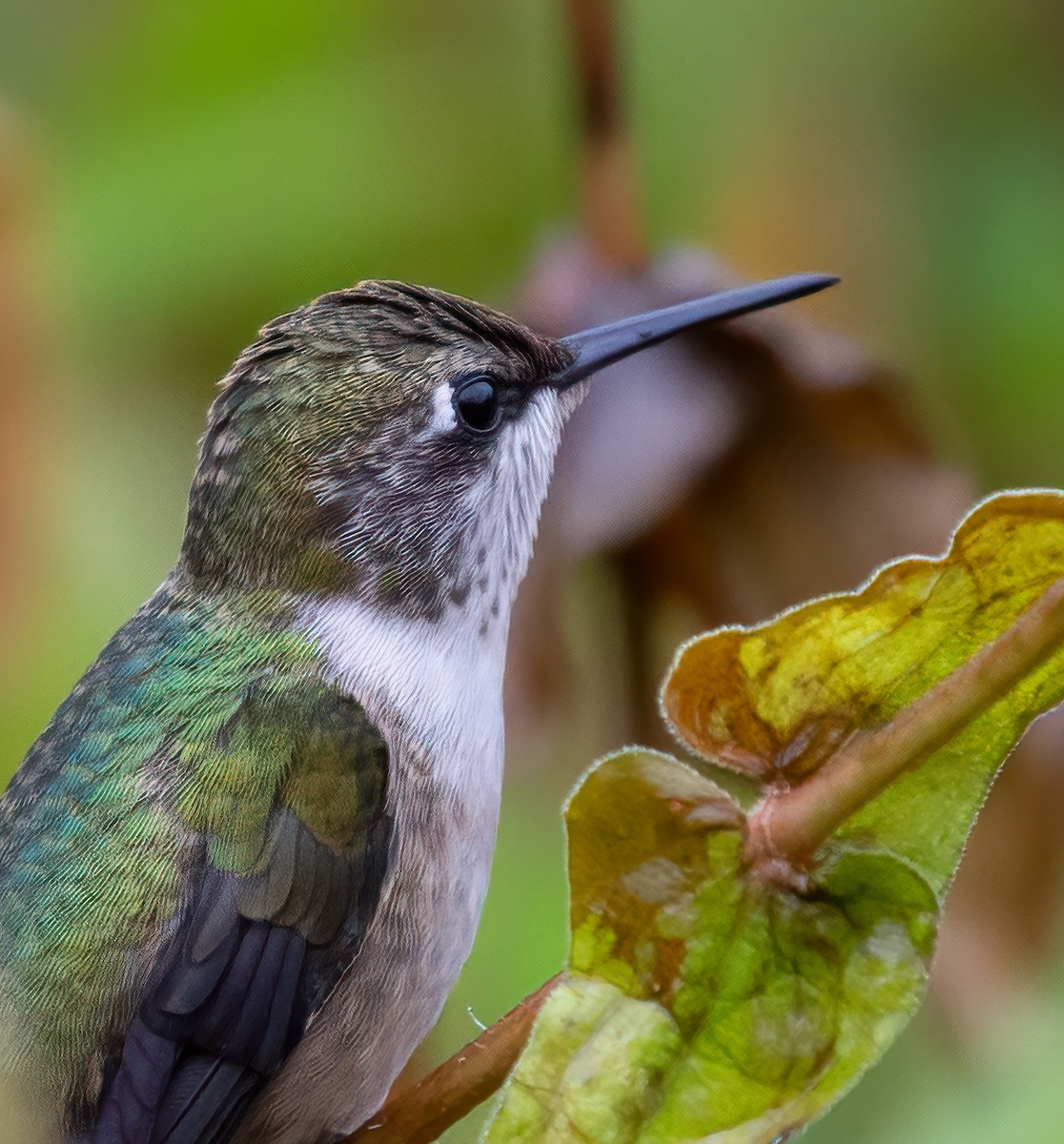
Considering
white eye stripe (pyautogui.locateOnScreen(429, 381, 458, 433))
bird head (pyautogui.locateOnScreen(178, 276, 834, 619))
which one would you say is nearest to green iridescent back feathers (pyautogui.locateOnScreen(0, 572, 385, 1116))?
bird head (pyautogui.locateOnScreen(178, 276, 834, 619))

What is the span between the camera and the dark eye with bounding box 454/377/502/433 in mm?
2352

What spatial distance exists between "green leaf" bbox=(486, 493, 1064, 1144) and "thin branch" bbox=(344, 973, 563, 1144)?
3.0 inches

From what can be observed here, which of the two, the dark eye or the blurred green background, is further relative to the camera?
the blurred green background

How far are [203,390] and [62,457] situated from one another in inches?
19.7

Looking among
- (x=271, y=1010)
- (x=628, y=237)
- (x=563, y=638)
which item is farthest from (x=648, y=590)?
(x=271, y=1010)

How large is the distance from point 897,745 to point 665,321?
934 millimetres

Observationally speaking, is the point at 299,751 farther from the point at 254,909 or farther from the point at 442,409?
the point at 442,409

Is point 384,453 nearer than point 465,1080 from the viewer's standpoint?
No

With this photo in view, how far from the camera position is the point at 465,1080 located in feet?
4.86

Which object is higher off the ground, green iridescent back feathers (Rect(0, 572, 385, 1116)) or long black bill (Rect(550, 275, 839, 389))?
long black bill (Rect(550, 275, 839, 389))

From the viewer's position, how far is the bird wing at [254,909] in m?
1.98

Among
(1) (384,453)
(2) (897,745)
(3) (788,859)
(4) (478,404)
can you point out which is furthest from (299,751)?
(2) (897,745)

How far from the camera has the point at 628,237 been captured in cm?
214

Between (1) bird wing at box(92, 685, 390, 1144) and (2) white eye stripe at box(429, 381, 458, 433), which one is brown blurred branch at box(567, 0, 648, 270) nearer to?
(2) white eye stripe at box(429, 381, 458, 433)
